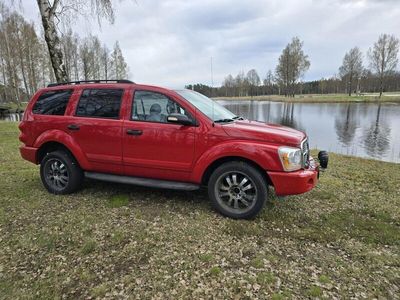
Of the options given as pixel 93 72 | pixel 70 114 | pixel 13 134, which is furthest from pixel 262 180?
pixel 93 72

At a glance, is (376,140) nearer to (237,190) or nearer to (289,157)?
(289,157)

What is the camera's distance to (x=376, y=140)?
15227 mm

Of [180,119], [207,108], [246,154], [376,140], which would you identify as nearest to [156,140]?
[180,119]

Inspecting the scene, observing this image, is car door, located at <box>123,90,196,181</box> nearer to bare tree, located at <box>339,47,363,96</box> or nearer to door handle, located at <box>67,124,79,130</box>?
door handle, located at <box>67,124,79,130</box>

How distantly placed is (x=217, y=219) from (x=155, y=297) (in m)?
1.65

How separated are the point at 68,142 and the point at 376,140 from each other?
15707mm

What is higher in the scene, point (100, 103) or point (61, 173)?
point (100, 103)

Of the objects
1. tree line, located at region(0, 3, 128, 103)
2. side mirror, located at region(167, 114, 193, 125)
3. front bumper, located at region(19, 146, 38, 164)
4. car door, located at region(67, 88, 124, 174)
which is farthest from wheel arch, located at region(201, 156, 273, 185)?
tree line, located at region(0, 3, 128, 103)

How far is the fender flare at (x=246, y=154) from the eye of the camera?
373 centimetres

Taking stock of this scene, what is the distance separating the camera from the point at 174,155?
4.13 m

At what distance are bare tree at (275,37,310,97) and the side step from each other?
66.4m

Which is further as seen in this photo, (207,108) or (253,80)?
(253,80)

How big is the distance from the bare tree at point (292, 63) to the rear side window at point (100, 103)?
217ft

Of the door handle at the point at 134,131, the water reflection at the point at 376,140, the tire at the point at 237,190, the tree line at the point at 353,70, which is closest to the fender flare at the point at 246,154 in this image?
the tire at the point at 237,190
